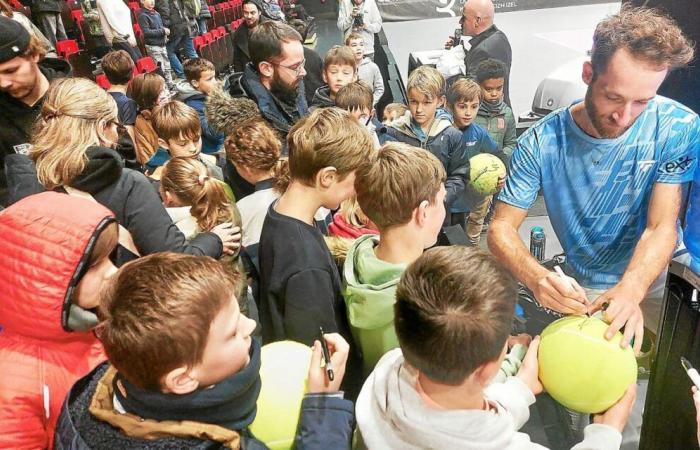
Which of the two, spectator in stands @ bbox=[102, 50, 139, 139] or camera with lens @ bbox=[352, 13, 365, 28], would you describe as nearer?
spectator in stands @ bbox=[102, 50, 139, 139]

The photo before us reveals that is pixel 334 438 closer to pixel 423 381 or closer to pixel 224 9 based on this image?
pixel 423 381

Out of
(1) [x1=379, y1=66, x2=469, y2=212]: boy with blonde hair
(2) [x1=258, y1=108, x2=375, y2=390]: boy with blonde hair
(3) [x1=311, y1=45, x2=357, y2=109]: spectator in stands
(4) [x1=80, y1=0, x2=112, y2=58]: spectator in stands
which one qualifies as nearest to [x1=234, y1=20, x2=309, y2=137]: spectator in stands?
(3) [x1=311, y1=45, x2=357, y2=109]: spectator in stands

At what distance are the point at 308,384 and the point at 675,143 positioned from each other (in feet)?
5.18

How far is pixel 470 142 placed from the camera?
4.09 metres

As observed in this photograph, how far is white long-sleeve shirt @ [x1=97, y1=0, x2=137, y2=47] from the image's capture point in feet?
23.4

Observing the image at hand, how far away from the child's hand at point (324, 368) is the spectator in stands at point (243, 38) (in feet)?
14.2

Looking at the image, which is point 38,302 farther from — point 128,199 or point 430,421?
point 430,421

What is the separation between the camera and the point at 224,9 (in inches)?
526

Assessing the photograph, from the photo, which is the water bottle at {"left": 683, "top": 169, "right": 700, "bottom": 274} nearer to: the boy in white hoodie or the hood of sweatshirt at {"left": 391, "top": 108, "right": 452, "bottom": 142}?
the boy in white hoodie

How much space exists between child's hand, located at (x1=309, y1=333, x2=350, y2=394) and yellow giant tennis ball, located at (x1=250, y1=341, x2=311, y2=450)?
7 centimetres

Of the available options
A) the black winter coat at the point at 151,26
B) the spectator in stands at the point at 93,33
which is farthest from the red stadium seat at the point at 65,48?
the black winter coat at the point at 151,26

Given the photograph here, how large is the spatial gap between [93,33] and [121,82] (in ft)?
12.7

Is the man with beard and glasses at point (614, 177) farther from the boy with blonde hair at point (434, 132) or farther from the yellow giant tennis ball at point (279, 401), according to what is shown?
the boy with blonde hair at point (434, 132)

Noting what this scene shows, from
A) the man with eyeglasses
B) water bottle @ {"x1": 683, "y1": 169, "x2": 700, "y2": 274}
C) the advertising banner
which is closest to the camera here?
water bottle @ {"x1": 683, "y1": 169, "x2": 700, "y2": 274}
